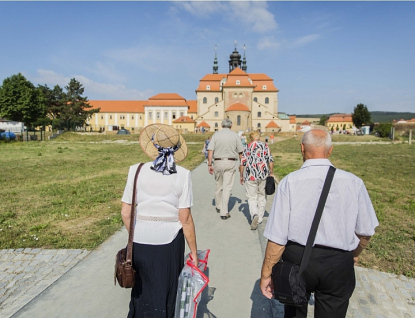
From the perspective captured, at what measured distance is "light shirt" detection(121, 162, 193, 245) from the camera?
2793 millimetres

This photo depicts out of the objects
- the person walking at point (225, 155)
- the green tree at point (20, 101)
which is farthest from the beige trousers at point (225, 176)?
the green tree at point (20, 101)

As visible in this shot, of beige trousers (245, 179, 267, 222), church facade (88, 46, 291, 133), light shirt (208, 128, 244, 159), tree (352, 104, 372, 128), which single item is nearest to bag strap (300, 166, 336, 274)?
beige trousers (245, 179, 267, 222)

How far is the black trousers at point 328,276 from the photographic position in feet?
7.64

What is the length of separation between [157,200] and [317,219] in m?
1.31

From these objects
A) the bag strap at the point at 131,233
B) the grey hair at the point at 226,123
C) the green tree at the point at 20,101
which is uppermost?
the green tree at the point at 20,101

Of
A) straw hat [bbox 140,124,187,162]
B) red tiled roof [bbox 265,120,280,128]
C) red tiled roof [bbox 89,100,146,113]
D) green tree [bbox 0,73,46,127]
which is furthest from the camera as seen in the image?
red tiled roof [bbox 89,100,146,113]

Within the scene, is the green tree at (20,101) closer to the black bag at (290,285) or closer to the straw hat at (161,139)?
the straw hat at (161,139)

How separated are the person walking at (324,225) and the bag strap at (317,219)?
0.11 ft

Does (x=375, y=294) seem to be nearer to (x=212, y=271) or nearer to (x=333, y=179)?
(x=212, y=271)

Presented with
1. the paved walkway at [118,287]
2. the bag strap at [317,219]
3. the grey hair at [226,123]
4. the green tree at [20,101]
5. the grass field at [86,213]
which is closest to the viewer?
the bag strap at [317,219]

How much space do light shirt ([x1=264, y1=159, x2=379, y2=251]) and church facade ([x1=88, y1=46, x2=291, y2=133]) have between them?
6774 centimetres

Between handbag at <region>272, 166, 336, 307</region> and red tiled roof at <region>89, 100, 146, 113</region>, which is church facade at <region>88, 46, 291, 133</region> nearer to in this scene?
red tiled roof at <region>89, 100, 146, 113</region>

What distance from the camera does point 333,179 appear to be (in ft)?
7.57

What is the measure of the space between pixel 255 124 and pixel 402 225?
7133cm
